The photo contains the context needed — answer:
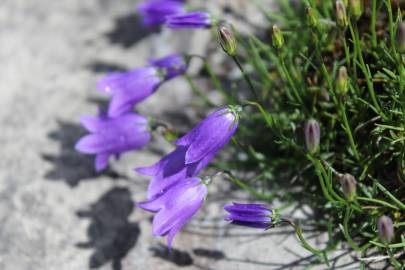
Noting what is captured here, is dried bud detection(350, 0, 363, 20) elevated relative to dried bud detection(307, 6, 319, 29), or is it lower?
elevated

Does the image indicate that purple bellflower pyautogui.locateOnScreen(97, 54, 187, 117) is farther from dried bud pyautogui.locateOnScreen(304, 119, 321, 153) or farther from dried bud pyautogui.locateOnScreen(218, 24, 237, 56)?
dried bud pyautogui.locateOnScreen(304, 119, 321, 153)

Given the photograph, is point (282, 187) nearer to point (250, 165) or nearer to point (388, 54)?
point (250, 165)

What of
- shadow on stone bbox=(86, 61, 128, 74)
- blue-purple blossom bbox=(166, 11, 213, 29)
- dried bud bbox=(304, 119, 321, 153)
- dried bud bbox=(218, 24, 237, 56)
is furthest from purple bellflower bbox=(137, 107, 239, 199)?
shadow on stone bbox=(86, 61, 128, 74)

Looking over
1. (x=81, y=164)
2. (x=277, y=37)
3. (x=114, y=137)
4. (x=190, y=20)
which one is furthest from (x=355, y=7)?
(x=81, y=164)

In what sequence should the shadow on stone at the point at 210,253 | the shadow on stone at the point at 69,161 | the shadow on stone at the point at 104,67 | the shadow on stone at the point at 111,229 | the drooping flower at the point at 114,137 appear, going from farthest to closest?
the shadow on stone at the point at 104,67, the shadow on stone at the point at 69,161, the drooping flower at the point at 114,137, the shadow on stone at the point at 111,229, the shadow on stone at the point at 210,253

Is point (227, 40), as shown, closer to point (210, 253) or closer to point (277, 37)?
point (277, 37)

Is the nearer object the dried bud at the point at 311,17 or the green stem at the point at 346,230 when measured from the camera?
the green stem at the point at 346,230

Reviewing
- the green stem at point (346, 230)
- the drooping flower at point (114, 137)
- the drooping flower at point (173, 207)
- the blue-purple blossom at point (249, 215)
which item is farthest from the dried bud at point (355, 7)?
the drooping flower at point (114, 137)

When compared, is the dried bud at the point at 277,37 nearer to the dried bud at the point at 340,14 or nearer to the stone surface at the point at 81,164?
the dried bud at the point at 340,14
